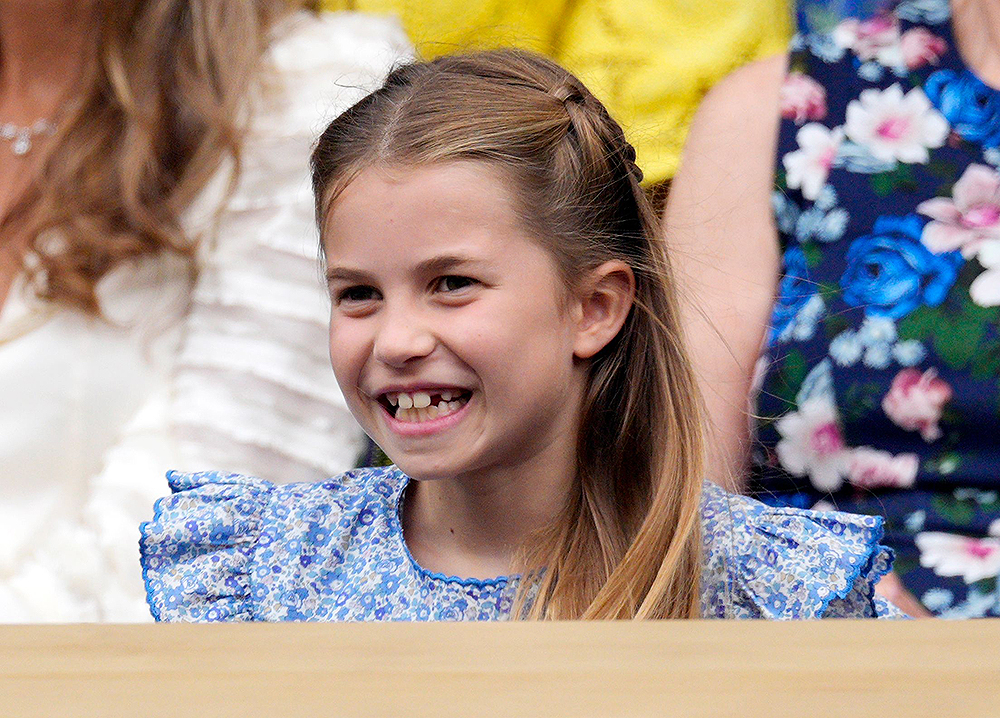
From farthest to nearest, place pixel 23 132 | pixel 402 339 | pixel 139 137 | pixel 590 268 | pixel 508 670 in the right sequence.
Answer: pixel 23 132
pixel 139 137
pixel 590 268
pixel 402 339
pixel 508 670

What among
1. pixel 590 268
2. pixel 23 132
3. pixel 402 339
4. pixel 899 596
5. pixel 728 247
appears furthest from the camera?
pixel 23 132

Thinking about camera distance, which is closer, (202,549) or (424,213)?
(424,213)

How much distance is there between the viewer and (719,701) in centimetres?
24

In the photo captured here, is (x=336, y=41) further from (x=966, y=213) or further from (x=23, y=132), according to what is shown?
(x=966, y=213)

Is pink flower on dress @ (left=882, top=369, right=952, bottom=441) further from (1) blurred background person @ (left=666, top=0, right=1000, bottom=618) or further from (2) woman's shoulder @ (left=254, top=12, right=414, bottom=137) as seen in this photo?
(2) woman's shoulder @ (left=254, top=12, right=414, bottom=137)

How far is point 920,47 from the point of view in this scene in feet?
3.77

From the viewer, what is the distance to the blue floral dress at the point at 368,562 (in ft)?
2.74

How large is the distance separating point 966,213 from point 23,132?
3.25 feet

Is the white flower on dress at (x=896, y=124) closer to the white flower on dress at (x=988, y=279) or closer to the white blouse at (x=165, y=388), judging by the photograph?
the white flower on dress at (x=988, y=279)

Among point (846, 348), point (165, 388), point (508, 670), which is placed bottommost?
point (165, 388)

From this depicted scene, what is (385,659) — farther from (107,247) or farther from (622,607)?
(107,247)

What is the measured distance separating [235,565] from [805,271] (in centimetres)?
57

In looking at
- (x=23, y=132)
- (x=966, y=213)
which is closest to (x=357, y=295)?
(x=966, y=213)

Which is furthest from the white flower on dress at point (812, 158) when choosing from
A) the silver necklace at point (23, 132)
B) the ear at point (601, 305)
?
the silver necklace at point (23, 132)
